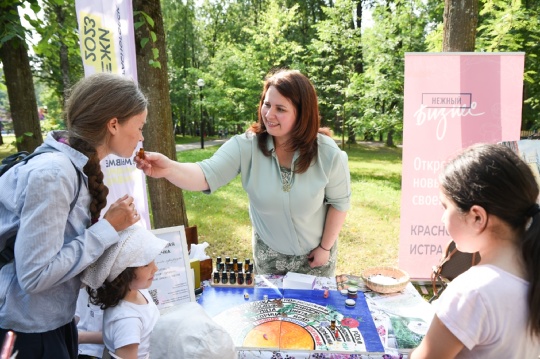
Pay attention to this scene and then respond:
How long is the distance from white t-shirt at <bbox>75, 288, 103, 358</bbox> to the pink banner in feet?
9.23

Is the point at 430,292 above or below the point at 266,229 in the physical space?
below

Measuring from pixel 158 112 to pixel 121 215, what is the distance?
2325 millimetres

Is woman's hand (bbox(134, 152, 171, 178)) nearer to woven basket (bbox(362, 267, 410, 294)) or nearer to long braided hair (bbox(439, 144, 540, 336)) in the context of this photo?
woven basket (bbox(362, 267, 410, 294))

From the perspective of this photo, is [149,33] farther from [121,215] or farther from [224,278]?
[121,215]

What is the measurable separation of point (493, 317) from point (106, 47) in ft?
8.69

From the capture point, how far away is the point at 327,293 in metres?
1.97

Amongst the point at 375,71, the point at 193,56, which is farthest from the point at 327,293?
the point at 193,56

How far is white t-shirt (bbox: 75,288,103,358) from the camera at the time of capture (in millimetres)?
1697

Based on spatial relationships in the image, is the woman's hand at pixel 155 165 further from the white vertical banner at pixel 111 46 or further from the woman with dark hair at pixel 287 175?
the white vertical banner at pixel 111 46

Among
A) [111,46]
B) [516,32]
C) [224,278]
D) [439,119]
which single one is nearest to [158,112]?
[111,46]

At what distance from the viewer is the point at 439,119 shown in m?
3.50

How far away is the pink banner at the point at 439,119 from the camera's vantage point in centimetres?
338

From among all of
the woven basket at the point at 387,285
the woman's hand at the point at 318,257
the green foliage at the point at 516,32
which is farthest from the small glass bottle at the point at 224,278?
the green foliage at the point at 516,32

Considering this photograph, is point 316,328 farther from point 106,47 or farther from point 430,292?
point 430,292
